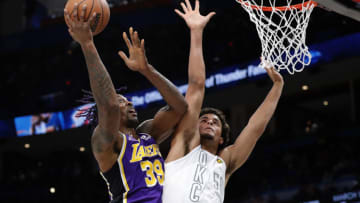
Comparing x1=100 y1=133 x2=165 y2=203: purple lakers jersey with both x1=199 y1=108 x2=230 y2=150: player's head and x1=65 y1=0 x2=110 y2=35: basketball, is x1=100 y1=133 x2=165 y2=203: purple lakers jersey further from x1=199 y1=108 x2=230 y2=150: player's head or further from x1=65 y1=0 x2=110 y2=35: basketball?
x1=65 y1=0 x2=110 y2=35: basketball

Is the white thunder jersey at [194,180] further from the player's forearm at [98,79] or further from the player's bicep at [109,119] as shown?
the player's forearm at [98,79]

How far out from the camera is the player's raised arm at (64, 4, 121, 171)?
281 cm

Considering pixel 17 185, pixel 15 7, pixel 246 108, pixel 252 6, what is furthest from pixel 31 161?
pixel 252 6

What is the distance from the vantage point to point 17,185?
44.9 ft

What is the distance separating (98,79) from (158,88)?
47 cm

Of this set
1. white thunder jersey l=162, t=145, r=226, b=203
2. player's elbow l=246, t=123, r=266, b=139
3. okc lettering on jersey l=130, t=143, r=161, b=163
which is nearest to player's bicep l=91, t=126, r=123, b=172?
okc lettering on jersey l=130, t=143, r=161, b=163

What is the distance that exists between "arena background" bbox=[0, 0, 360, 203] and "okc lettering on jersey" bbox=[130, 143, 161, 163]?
5.50 metres

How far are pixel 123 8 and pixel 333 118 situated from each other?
528 centimetres

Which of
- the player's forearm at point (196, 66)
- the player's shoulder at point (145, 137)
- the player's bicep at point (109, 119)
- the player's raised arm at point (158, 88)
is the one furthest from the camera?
the player's forearm at point (196, 66)

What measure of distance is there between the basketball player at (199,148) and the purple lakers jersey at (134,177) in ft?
0.38

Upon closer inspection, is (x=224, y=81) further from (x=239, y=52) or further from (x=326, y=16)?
(x=326, y=16)

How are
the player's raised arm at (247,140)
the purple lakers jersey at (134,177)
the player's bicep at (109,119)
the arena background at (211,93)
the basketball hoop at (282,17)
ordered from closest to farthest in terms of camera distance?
the player's bicep at (109,119)
the purple lakers jersey at (134,177)
the player's raised arm at (247,140)
the basketball hoop at (282,17)
the arena background at (211,93)

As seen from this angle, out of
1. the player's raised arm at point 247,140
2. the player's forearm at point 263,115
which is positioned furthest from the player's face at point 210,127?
the player's forearm at point 263,115

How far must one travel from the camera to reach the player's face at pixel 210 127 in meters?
3.63
